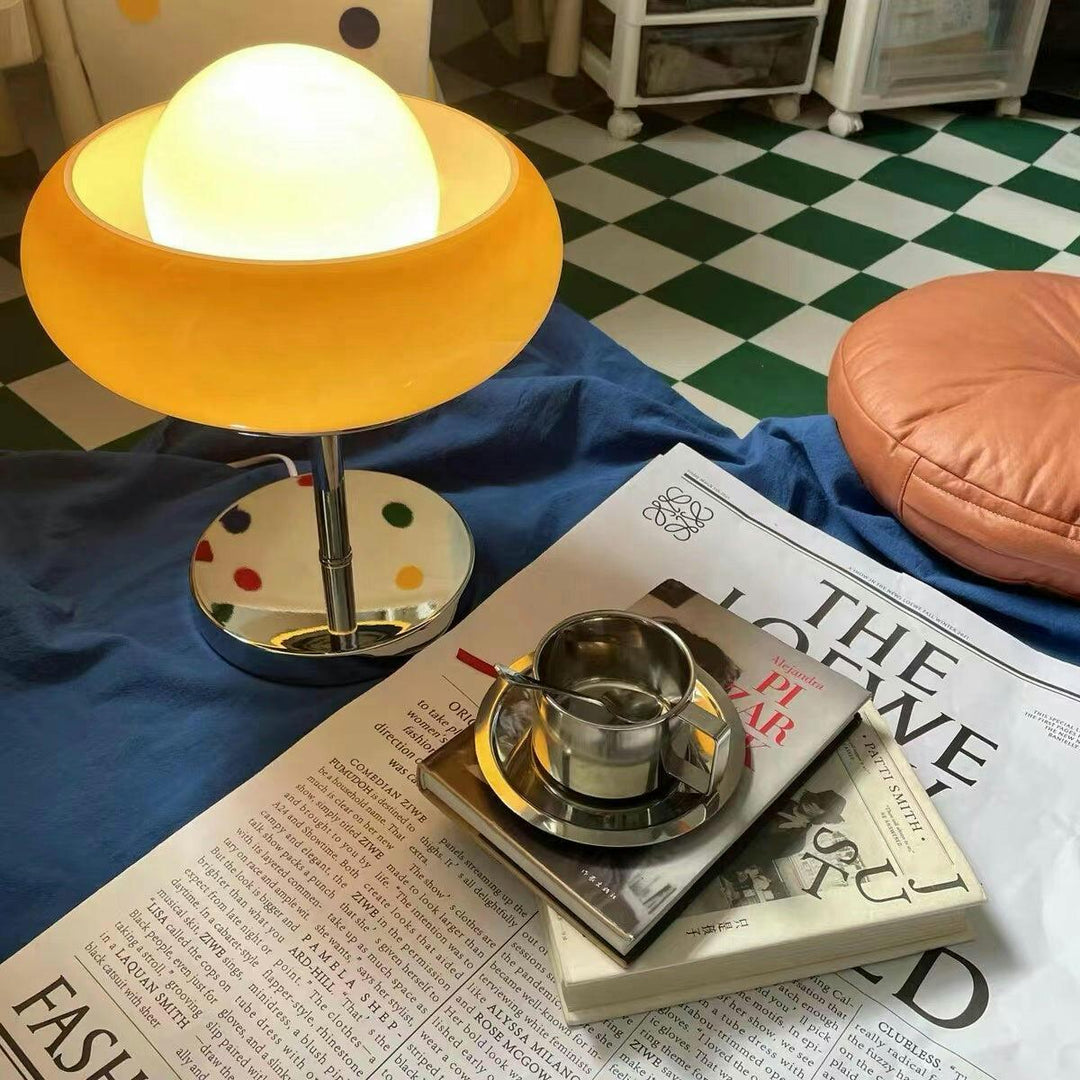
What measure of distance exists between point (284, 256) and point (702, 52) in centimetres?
157

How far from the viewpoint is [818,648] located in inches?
26.0

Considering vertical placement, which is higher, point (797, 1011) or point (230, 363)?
point (230, 363)

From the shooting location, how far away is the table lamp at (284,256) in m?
0.46

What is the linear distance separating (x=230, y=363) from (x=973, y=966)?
0.42 m

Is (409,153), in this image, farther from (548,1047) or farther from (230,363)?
(548,1047)

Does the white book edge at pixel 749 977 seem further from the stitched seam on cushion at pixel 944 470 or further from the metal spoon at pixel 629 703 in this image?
the stitched seam on cushion at pixel 944 470

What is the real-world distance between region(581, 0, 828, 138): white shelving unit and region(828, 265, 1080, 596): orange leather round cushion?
105 cm

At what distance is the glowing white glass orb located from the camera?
49cm

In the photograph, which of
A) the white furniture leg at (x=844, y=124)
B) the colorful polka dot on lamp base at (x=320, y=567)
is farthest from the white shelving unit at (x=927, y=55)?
the colorful polka dot on lamp base at (x=320, y=567)

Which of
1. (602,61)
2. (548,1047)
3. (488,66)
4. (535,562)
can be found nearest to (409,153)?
(535,562)

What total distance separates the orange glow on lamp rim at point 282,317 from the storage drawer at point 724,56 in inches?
57.6

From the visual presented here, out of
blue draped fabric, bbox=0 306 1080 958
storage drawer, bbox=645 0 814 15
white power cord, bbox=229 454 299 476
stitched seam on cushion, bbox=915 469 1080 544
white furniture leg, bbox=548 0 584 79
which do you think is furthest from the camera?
white furniture leg, bbox=548 0 584 79

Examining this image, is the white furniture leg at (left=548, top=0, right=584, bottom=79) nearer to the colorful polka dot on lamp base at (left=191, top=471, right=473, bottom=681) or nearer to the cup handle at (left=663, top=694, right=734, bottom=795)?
the colorful polka dot on lamp base at (left=191, top=471, right=473, bottom=681)

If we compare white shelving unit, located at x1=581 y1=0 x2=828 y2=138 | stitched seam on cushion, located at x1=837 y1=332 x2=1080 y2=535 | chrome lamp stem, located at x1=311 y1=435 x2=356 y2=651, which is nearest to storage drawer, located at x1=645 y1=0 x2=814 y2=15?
white shelving unit, located at x1=581 y1=0 x2=828 y2=138
